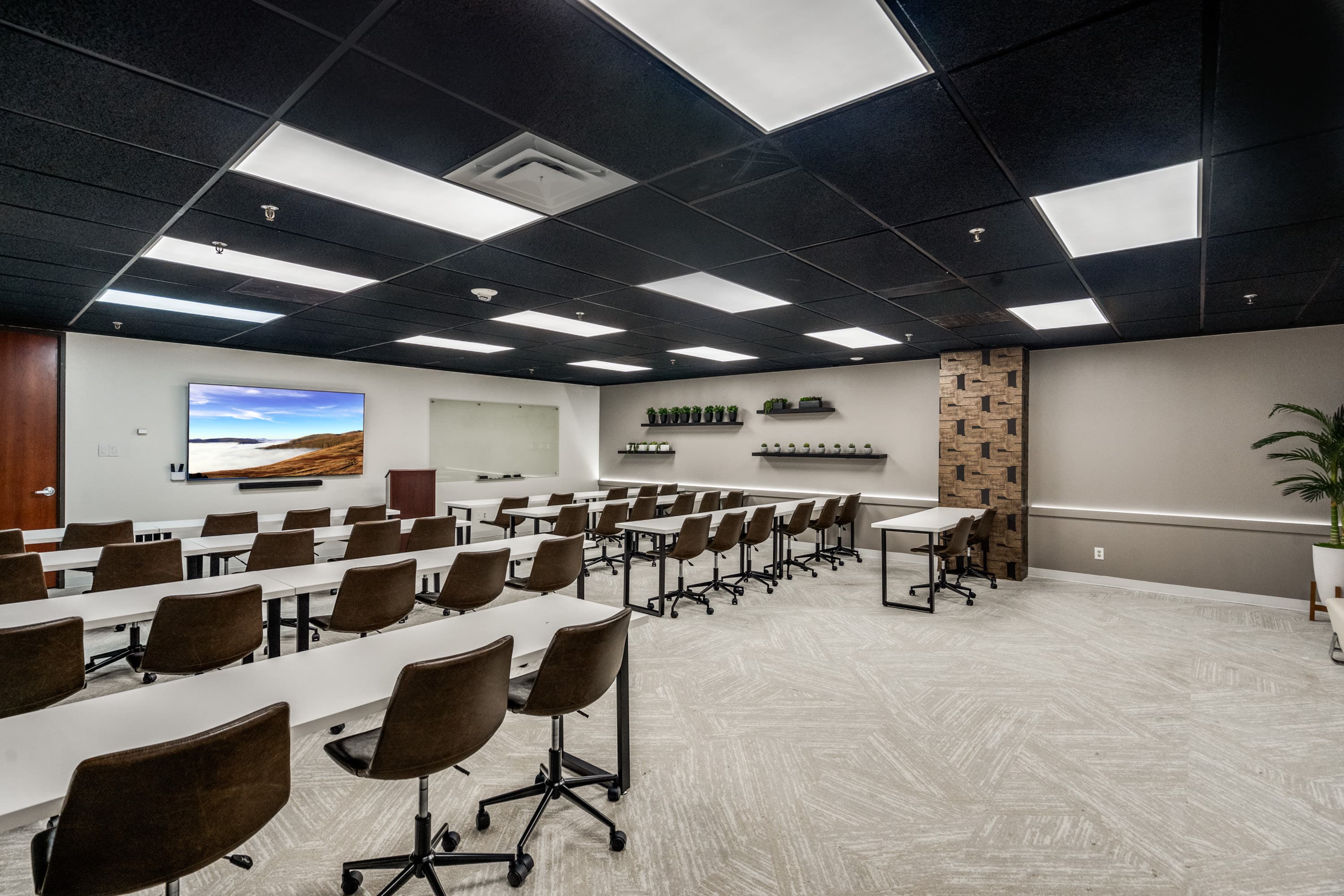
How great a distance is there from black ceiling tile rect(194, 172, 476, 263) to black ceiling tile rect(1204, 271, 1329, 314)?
514cm

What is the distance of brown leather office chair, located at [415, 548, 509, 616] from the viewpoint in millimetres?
3643

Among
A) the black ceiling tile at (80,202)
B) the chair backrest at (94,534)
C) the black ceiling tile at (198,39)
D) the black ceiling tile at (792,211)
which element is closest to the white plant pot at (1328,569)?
the black ceiling tile at (792,211)

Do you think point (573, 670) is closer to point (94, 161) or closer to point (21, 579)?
point (94, 161)

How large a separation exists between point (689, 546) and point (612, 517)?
172cm

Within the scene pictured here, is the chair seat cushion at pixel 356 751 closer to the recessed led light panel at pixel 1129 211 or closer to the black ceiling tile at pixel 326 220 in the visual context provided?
the black ceiling tile at pixel 326 220

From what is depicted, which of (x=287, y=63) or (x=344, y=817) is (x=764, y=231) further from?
(x=344, y=817)

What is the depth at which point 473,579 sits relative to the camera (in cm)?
370

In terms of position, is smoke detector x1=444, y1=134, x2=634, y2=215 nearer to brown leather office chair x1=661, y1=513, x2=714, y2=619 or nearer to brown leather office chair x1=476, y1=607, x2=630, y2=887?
brown leather office chair x1=476, y1=607, x2=630, y2=887

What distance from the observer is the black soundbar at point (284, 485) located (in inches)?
287

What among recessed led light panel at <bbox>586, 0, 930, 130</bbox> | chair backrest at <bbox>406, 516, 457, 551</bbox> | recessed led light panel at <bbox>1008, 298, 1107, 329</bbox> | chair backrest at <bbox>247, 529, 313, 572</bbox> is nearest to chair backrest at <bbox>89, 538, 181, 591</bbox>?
chair backrest at <bbox>247, 529, 313, 572</bbox>

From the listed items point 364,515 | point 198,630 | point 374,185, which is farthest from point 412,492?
point 374,185

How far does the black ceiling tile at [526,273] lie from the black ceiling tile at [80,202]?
143 cm

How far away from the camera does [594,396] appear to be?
11.5 m

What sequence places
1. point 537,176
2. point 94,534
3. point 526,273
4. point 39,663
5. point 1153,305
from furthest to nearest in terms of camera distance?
1. point 1153,305
2. point 94,534
3. point 526,273
4. point 537,176
5. point 39,663
